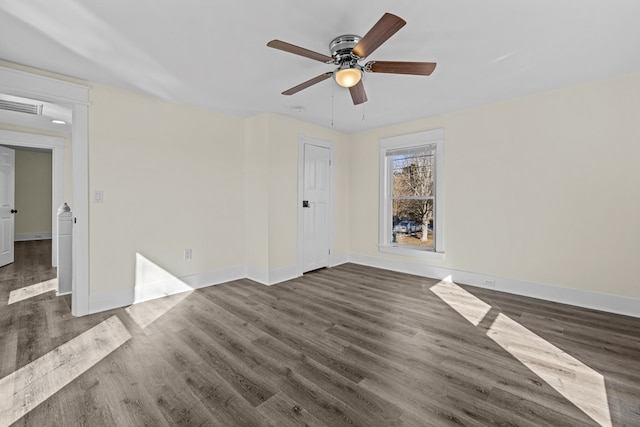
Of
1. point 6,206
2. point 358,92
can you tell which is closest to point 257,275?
point 358,92

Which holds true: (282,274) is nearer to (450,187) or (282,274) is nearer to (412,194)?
(412,194)

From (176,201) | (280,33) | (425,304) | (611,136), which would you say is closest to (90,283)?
(176,201)

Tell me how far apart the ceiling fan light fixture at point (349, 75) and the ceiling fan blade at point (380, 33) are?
0.12 m

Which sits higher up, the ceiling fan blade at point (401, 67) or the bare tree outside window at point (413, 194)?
the ceiling fan blade at point (401, 67)

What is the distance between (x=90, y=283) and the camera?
3.00 metres

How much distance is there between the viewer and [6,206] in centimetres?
494

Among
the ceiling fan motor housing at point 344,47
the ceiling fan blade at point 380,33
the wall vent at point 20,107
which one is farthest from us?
the wall vent at point 20,107

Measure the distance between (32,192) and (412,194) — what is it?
9.90m

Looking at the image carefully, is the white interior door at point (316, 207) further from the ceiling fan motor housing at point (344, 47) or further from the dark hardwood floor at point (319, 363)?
the ceiling fan motor housing at point (344, 47)

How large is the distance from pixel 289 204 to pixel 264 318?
1.91m

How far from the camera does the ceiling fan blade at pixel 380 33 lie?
5.18 ft

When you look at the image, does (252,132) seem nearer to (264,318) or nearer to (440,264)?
(264,318)

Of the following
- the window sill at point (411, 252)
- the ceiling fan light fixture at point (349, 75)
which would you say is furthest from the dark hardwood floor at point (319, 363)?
the ceiling fan light fixture at point (349, 75)

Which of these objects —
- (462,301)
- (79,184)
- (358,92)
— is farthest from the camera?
(462,301)
